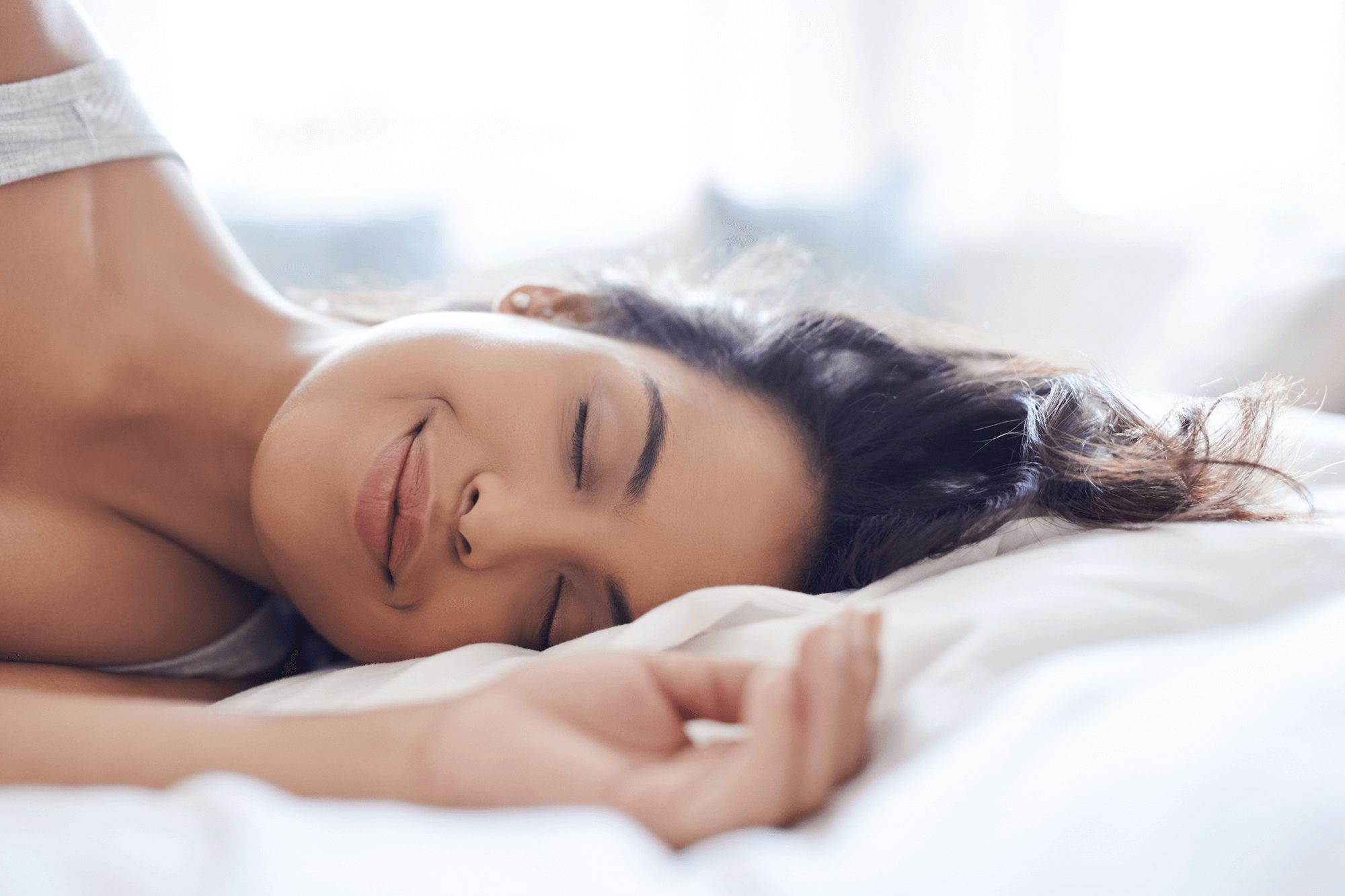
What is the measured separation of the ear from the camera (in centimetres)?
109

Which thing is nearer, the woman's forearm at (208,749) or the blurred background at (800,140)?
the woman's forearm at (208,749)

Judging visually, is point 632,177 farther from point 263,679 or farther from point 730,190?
point 263,679

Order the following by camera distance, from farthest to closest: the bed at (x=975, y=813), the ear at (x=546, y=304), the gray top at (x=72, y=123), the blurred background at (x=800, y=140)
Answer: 1. the blurred background at (x=800, y=140)
2. the ear at (x=546, y=304)
3. the gray top at (x=72, y=123)
4. the bed at (x=975, y=813)

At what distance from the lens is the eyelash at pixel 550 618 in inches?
31.4

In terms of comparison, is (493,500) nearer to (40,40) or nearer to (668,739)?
(668,739)

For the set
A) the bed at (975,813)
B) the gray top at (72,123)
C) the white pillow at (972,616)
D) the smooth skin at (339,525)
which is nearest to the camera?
the bed at (975,813)

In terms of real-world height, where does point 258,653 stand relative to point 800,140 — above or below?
Answer: below

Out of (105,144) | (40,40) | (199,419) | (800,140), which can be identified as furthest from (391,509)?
(800,140)

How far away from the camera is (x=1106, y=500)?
2.69ft

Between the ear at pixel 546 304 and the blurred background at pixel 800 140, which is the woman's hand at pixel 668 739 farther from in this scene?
the blurred background at pixel 800 140

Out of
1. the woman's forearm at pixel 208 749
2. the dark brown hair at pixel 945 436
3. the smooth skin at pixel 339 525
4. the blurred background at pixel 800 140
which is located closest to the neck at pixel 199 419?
the smooth skin at pixel 339 525

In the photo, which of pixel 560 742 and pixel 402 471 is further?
pixel 402 471

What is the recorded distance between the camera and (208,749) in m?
0.48

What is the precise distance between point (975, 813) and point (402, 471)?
561 mm
